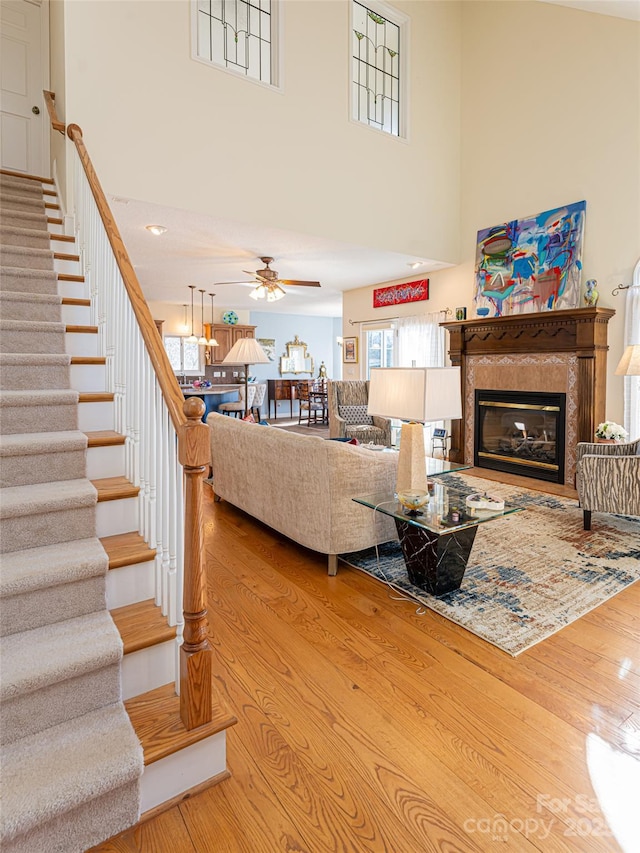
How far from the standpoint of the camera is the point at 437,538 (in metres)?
2.61

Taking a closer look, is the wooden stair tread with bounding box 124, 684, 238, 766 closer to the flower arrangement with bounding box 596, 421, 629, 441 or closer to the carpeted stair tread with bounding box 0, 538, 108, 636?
the carpeted stair tread with bounding box 0, 538, 108, 636

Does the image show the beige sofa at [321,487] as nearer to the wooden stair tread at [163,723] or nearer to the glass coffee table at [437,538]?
the glass coffee table at [437,538]

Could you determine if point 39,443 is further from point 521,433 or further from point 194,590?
point 521,433

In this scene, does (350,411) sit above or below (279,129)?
below

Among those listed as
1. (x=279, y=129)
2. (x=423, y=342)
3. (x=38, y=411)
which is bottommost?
(x=38, y=411)

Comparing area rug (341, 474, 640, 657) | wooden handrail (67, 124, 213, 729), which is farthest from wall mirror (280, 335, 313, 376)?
wooden handrail (67, 124, 213, 729)

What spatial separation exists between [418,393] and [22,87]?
540cm

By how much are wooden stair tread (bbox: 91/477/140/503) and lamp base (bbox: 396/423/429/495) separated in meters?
1.52

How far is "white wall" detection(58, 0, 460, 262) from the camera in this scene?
3.87m

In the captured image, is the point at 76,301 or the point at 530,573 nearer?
the point at 76,301

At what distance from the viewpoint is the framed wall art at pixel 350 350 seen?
28.5ft

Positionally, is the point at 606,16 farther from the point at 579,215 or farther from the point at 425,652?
the point at 425,652

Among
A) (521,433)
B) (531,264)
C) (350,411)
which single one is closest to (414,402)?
(521,433)

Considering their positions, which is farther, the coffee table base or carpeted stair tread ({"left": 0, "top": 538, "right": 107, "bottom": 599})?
the coffee table base
